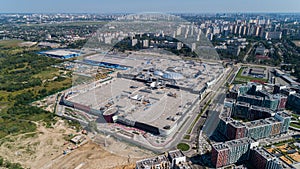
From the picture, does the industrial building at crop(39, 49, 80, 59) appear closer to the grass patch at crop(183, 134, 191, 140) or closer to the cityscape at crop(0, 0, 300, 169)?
the cityscape at crop(0, 0, 300, 169)

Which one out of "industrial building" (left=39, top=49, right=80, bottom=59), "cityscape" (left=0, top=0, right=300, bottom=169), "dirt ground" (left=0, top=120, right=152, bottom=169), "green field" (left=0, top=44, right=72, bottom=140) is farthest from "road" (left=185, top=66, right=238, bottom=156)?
"industrial building" (left=39, top=49, right=80, bottom=59)

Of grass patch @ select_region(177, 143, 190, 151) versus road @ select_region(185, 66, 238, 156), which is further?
road @ select_region(185, 66, 238, 156)

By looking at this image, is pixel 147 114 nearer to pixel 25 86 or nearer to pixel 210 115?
pixel 210 115

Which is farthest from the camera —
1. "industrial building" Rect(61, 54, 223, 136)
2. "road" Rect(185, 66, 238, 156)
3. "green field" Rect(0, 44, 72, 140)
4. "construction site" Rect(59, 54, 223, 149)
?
"green field" Rect(0, 44, 72, 140)

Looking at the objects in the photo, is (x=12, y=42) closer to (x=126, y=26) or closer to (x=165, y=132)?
(x=126, y=26)

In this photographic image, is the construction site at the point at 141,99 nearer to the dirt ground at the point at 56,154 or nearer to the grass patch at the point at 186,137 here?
the grass patch at the point at 186,137

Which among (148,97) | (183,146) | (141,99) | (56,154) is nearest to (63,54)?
(148,97)

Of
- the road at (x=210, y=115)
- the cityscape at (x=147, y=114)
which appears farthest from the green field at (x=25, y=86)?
the road at (x=210, y=115)

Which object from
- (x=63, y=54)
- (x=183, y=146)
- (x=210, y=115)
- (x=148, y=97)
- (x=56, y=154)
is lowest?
(x=56, y=154)

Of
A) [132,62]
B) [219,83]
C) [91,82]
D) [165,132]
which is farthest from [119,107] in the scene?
[132,62]
